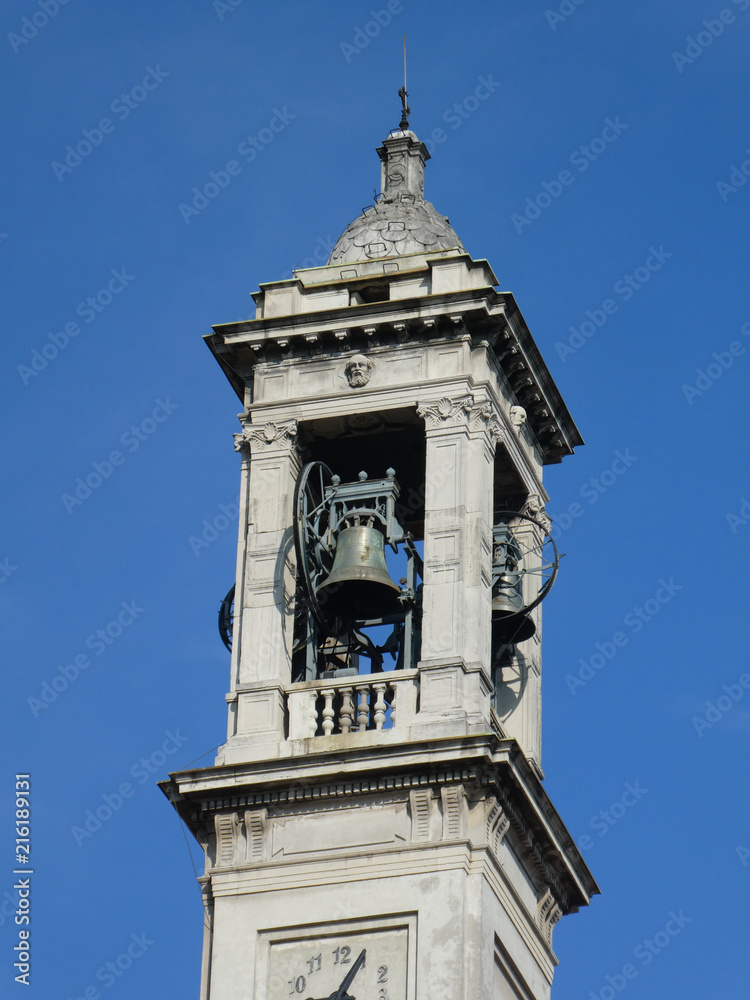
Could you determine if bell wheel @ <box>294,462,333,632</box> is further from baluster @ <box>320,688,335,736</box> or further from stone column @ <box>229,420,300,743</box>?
baluster @ <box>320,688,335,736</box>

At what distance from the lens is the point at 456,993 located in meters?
40.7

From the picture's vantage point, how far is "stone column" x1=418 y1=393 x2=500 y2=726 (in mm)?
43781

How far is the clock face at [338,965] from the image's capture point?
1631 inches

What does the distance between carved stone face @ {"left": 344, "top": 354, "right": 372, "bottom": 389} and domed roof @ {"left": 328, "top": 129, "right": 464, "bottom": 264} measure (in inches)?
129

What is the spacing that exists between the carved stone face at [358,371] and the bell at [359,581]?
2.53 meters

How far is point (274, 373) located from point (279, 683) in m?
6.08

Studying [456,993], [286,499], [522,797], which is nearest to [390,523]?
[286,499]

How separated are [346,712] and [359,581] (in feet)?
7.95

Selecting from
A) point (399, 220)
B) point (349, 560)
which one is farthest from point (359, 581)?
point (399, 220)

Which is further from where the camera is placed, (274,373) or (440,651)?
(274,373)

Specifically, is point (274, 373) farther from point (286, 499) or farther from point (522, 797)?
point (522, 797)

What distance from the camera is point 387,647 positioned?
46938 millimetres

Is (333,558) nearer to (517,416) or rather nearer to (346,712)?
(346,712)

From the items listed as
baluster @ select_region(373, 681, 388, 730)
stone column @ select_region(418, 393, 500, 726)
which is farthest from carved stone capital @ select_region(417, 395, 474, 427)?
baluster @ select_region(373, 681, 388, 730)
